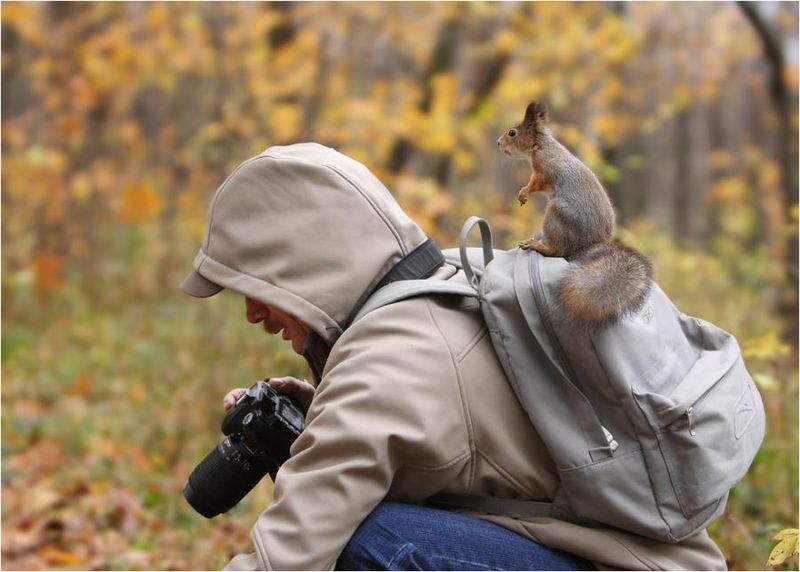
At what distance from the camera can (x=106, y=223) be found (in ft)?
31.3

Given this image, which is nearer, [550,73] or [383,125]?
[383,125]

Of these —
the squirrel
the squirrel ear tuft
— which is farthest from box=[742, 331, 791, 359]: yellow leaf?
the squirrel ear tuft

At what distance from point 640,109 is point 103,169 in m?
7.33

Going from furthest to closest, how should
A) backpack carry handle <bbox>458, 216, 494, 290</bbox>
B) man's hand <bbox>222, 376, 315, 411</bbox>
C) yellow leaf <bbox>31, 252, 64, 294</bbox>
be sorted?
yellow leaf <bbox>31, 252, 64, 294</bbox> → man's hand <bbox>222, 376, 315, 411</bbox> → backpack carry handle <bbox>458, 216, 494, 290</bbox>

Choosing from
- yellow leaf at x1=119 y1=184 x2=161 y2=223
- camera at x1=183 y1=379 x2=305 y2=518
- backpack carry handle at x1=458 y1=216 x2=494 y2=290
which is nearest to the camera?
backpack carry handle at x1=458 y1=216 x2=494 y2=290

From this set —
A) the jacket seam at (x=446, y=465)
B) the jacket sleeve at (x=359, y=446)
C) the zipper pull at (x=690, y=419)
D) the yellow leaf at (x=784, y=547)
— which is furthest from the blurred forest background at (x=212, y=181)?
the jacket sleeve at (x=359, y=446)

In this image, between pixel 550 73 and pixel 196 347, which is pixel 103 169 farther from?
pixel 550 73

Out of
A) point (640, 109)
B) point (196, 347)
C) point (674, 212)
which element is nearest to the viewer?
point (196, 347)

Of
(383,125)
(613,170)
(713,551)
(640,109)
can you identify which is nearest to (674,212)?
(640,109)

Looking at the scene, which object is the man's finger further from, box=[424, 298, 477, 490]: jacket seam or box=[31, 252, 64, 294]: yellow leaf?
box=[31, 252, 64, 294]: yellow leaf

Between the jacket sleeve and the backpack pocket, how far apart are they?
0.41 meters

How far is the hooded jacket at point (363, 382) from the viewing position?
191cm

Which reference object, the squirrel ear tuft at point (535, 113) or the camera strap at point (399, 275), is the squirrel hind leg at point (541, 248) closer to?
the camera strap at point (399, 275)

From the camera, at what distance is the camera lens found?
244 centimetres
